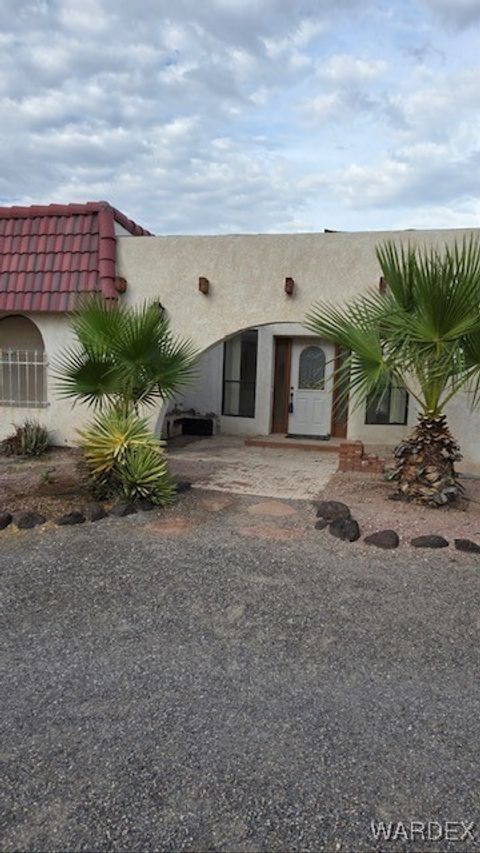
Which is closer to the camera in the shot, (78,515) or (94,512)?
(78,515)

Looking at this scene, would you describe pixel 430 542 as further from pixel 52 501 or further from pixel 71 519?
pixel 52 501

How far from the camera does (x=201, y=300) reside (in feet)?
31.7

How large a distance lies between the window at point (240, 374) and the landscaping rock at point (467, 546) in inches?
313

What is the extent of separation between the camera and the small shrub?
32.4 ft

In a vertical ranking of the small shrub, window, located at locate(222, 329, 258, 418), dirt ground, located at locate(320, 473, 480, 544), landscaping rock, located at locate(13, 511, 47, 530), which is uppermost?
window, located at locate(222, 329, 258, 418)

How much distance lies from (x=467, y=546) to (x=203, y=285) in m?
6.10

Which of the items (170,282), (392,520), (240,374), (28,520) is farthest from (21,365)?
(392,520)

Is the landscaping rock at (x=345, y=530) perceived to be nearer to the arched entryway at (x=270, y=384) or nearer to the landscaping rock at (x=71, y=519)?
the landscaping rock at (x=71, y=519)

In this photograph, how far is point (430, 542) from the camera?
17.9ft

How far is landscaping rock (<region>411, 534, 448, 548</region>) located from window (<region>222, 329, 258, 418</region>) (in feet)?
25.6

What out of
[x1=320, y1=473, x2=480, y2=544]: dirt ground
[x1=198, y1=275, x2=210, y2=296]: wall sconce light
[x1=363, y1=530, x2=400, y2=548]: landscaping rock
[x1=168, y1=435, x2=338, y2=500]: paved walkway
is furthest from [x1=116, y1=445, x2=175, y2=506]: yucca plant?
[x1=198, y1=275, x2=210, y2=296]: wall sconce light

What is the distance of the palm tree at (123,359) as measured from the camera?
272 inches

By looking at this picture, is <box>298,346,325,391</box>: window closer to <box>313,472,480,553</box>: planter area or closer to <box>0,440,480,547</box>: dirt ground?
<box>0,440,480,547</box>: dirt ground

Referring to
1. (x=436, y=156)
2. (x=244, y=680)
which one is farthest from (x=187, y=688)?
(x=436, y=156)
